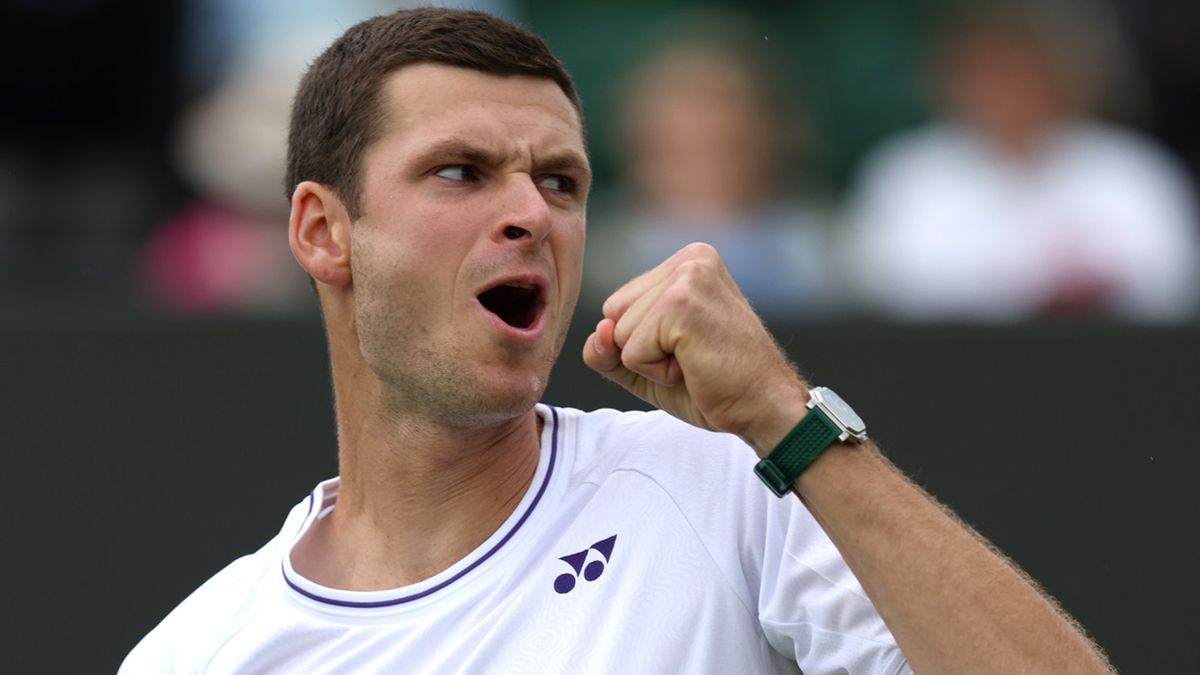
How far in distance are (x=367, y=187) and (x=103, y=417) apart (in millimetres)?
2334

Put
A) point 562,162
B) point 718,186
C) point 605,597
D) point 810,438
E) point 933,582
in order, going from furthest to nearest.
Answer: point 718,186 < point 562,162 < point 605,597 < point 810,438 < point 933,582

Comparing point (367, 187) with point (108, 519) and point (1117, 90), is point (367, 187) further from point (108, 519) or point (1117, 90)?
point (1117, 90)

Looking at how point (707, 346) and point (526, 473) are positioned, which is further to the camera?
point (526, 473)

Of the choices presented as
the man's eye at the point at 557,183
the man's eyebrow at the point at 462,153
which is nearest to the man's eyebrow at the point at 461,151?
the man's eyebrow at the point at 462,153

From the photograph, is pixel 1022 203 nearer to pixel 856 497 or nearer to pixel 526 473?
pixel 526 473

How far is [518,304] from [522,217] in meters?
0.26

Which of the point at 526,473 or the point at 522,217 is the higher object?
the point at 522,217

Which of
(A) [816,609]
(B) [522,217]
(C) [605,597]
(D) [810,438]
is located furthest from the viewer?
(B) [522,217]

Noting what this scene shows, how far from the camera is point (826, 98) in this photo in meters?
8.44

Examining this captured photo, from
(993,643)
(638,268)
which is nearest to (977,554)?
(993,643)

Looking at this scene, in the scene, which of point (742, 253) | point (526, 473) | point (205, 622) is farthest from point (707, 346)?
point (742, 253)

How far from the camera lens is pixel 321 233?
372 centimetres

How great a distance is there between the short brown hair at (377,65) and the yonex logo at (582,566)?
0.83m

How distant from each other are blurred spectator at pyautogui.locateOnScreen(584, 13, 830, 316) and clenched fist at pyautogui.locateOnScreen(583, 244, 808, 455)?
127 inches
